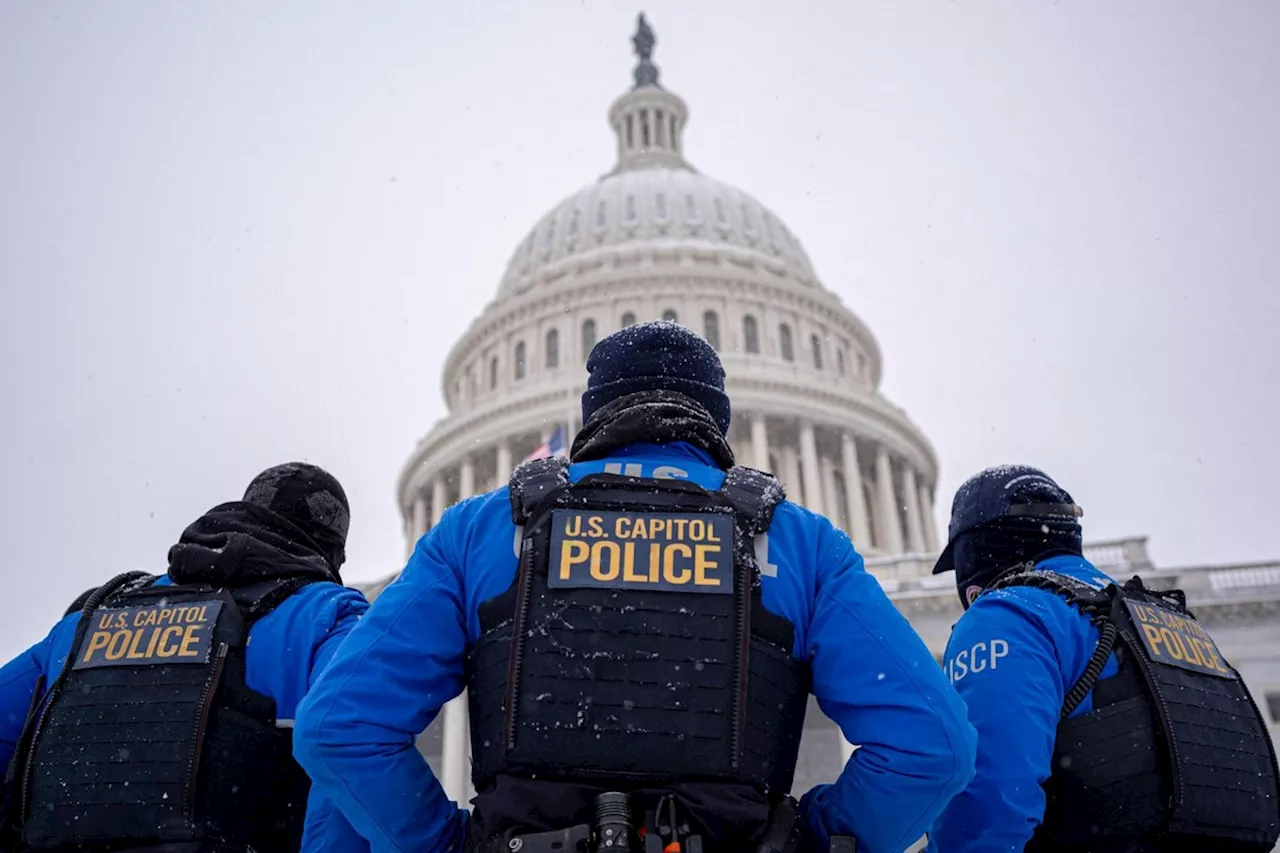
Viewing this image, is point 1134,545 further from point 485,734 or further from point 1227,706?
point 485,734

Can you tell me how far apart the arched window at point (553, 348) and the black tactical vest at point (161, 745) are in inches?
1746

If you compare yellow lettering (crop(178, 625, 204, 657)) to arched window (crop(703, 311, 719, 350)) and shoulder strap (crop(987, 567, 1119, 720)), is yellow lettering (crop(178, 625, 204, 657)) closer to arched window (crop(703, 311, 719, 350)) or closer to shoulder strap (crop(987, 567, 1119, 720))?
shoulder strap (crop(987, 567, 1119, 720))

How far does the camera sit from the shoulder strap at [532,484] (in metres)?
3.23

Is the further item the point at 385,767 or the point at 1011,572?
the point at 1011,572

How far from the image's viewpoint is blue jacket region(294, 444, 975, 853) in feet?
9.80

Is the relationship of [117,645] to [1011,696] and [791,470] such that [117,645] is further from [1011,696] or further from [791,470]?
[791,470]

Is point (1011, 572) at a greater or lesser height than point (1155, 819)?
greater

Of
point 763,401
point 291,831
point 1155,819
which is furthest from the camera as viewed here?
point 763,401

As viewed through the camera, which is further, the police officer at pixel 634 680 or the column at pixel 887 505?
the column at pixel 887 505

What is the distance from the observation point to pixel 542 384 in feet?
150

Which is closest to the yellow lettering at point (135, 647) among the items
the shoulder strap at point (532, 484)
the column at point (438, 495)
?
the shoulder strap at point (532, 484)

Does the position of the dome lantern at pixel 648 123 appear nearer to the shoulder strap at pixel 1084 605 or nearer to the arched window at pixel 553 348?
the arched window at pixel 553 348

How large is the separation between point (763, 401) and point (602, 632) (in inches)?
1629

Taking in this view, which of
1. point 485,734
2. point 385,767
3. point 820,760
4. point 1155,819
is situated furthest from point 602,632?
point 820,760
